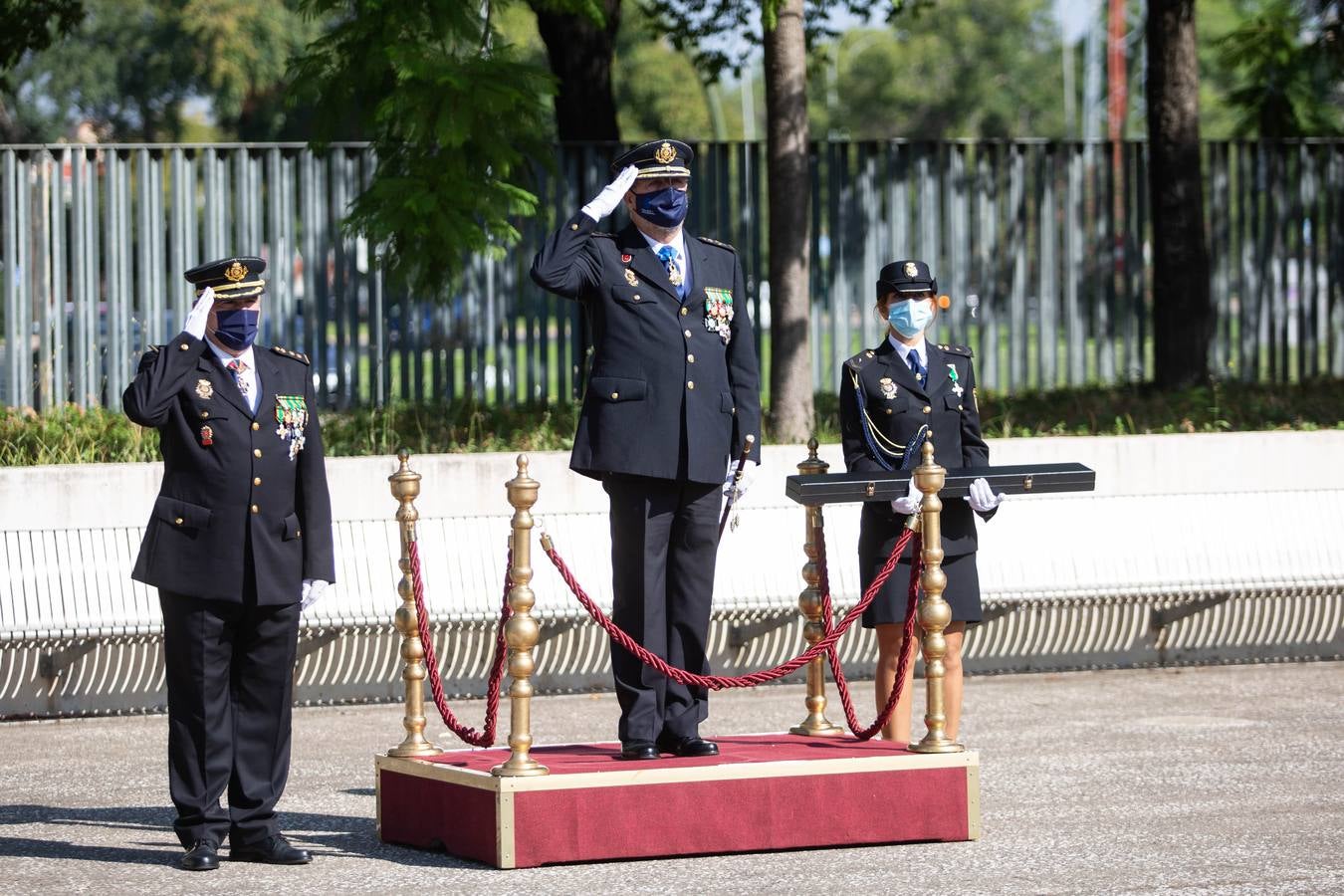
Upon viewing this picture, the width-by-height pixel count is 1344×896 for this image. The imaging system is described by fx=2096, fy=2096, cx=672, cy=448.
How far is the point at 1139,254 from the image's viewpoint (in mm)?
15867

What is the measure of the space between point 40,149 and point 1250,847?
9.95 m

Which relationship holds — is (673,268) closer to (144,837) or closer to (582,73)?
(144,837)

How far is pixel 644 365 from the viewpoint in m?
6.93

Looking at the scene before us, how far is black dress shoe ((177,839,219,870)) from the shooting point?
259 inches

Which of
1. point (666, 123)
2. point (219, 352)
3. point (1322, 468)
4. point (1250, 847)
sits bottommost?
point (1250, 847)

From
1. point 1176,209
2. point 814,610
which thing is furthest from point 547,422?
point 814,610

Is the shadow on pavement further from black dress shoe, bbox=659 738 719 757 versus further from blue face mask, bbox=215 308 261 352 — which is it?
blue face mask, bbox=215 308 261 352

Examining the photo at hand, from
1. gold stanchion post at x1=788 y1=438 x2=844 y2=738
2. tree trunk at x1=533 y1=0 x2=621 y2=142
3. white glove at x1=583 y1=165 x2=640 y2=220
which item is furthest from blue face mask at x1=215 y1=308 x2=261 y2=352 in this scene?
tree trunk at x1=533 y1=0 x2=621 y2=142

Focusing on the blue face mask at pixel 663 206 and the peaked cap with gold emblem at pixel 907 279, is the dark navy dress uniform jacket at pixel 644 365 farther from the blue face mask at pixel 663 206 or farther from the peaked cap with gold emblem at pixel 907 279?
the peaked cap with gold emblem at pixel 907 279

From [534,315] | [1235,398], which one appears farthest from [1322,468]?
[534,315]

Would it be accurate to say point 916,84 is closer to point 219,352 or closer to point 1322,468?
point 1322,468

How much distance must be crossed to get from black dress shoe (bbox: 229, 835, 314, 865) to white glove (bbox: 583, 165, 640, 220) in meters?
2.24

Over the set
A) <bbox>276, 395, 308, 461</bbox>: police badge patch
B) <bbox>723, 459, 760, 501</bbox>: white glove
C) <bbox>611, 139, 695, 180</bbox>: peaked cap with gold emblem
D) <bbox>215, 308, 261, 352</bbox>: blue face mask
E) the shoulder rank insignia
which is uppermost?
<bbox>611, 139, 695, 180</bbox>: peaked cap with gold emblem

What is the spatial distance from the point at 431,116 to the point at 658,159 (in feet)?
21.3
